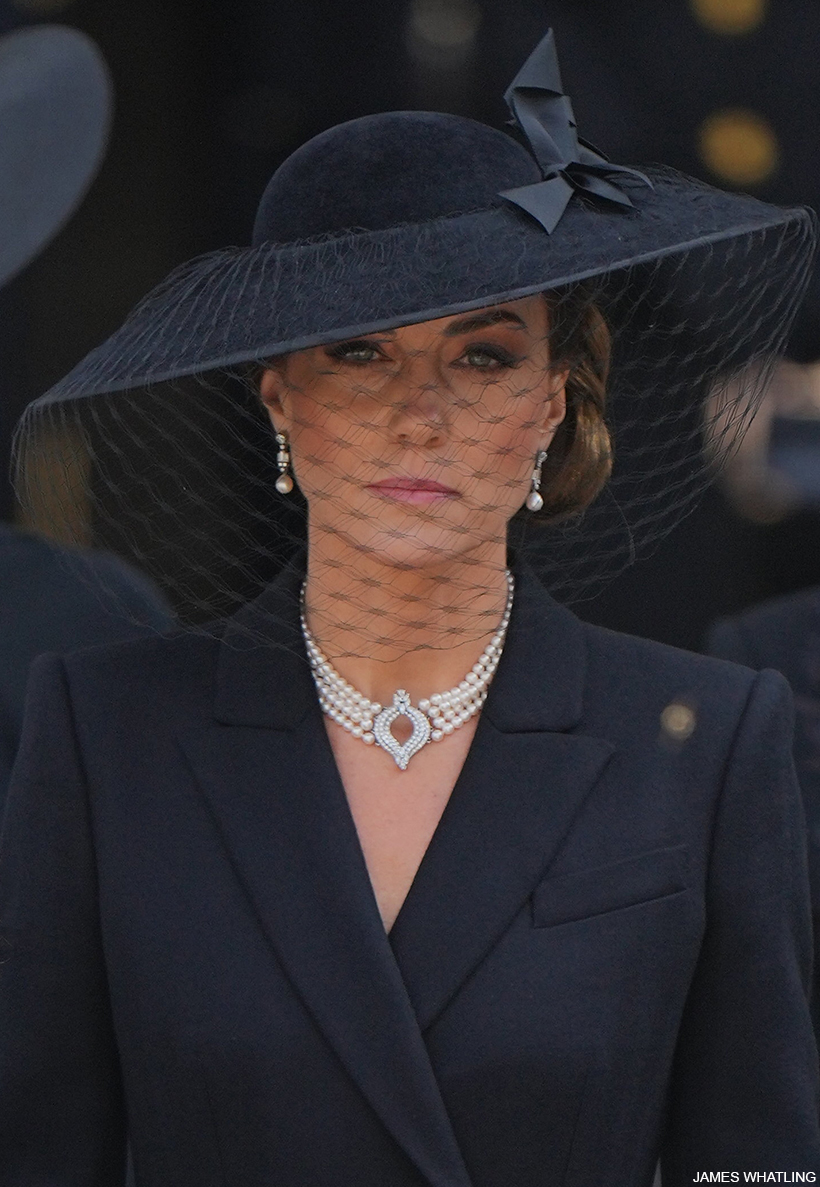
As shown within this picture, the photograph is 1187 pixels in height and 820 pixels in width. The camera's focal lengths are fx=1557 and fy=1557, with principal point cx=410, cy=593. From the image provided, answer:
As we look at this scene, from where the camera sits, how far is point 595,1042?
1551 millimetres

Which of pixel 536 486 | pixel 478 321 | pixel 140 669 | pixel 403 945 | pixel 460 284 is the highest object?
pixel 460 284

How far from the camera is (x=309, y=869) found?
1.58 m

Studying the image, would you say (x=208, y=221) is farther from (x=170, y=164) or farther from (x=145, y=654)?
(x=145, y=654)

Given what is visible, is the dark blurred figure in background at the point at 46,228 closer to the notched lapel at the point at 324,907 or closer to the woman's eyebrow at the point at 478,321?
the notched lapel at the point at 324,907

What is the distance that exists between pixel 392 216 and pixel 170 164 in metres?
0.87

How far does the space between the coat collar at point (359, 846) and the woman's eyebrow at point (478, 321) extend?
1.25 feet

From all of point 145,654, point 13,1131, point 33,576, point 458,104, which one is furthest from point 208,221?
point 13,1131

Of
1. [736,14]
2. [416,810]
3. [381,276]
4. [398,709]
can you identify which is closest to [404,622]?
[398,709]

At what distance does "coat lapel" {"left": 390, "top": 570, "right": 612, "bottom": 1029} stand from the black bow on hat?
508 mm

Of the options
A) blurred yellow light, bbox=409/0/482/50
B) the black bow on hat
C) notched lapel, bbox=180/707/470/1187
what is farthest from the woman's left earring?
blurred yellow light, bbox=409/0/482/50

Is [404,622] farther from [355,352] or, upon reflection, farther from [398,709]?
[355,352]

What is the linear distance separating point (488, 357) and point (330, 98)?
0.82 m

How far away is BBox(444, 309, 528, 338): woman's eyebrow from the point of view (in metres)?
1.50

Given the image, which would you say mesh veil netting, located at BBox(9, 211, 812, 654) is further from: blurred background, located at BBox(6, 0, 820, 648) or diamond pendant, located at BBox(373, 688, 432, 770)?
blurred background, located at BBox(6, 0, 820, 648)
